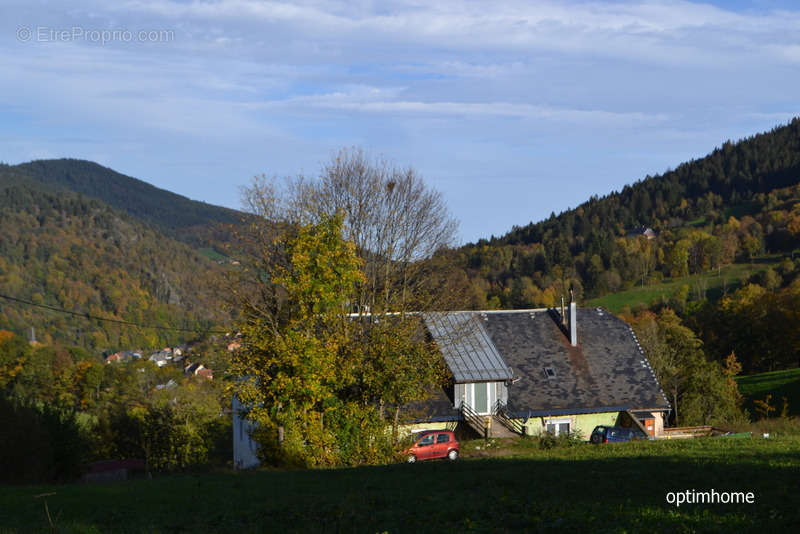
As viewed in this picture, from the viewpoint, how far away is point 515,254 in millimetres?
138750

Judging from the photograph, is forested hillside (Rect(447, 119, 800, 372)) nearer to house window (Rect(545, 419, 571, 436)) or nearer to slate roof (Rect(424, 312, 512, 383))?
slate roof (Rect(424, 312, 512, 383))

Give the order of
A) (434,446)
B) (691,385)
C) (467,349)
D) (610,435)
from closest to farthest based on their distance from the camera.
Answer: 1. (434,446)
2. (610,435)
3. (467,349)
4. (691,385)

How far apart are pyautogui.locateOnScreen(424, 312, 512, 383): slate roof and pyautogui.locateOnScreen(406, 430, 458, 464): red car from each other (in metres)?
6.74

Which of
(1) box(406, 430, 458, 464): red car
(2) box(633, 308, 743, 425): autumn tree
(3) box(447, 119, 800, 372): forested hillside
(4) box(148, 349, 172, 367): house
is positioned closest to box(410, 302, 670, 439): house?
(2) box(633, 308, 743, 425): autumn tree

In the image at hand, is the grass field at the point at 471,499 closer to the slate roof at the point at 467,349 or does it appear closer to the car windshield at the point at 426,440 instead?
the car windshield at the point at 426,440

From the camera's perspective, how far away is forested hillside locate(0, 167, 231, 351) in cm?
14062

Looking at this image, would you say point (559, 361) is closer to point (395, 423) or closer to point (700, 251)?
point (395, 423)

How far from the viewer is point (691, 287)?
13925 cm

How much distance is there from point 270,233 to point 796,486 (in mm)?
19857

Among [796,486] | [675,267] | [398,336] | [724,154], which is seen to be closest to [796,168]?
[724,154]

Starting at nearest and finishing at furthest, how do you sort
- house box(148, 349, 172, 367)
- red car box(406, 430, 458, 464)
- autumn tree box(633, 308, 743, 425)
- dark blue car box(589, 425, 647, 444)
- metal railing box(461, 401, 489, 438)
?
red car box(406, 430, 458, 464) → dark blue car box(589, 425, 647, 444) → metal railing box(461, 401, 489, 438) → autumn tree box(633, 308, 743, 425) → house box(148, 349, 172, 367)

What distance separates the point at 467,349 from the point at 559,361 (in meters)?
5.54

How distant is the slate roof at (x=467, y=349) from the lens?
35688 millimetres

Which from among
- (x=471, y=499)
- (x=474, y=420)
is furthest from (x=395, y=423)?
(x=471, y=499)
